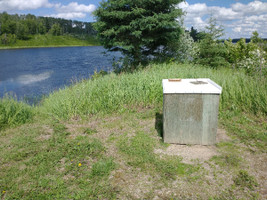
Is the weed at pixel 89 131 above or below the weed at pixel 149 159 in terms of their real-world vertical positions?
above

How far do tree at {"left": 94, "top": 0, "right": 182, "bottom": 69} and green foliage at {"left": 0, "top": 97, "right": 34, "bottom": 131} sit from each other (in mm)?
4626

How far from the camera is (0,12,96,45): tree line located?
74500mm

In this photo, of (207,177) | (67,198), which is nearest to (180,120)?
(207,177)

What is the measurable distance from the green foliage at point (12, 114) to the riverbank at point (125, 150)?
2cm

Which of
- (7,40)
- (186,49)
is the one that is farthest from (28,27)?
(186,49)

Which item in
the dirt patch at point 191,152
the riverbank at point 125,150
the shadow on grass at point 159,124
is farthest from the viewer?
the shadow on grass at point 159,124

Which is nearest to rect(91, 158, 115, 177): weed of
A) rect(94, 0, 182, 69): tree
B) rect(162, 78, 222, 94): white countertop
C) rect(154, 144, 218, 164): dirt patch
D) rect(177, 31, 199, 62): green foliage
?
rect(154, 144, 218, 164): dirt patch

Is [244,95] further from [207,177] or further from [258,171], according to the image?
[207,177]

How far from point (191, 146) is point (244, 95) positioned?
2374 mm

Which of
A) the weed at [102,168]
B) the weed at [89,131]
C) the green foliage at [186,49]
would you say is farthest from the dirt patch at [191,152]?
the green foliage at [186,49]

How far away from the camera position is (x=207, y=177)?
109 inches

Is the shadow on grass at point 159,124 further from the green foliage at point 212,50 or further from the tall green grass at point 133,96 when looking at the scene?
the green foliage at point 212,50

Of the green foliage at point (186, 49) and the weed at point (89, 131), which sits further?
the green foliage at point (186, 49)

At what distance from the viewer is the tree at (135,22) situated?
8234mm
